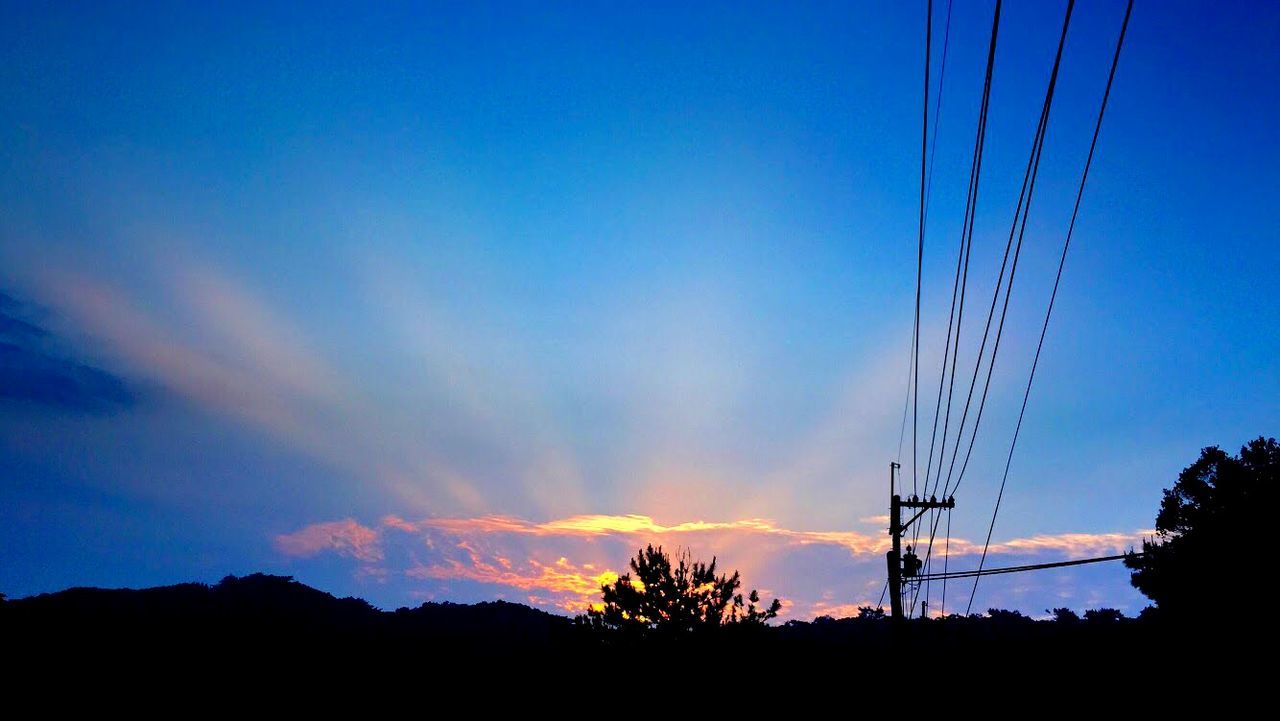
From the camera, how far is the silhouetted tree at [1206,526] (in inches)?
1505

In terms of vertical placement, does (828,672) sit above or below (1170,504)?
below

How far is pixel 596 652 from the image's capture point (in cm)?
3231

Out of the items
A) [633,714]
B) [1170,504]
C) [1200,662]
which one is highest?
[1170,504]

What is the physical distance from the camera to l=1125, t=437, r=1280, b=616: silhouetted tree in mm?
38219

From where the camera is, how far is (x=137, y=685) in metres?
33.9

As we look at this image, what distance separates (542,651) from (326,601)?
8149cm

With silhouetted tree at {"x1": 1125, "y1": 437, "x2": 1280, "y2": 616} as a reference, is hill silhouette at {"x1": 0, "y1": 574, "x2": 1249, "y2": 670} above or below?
below

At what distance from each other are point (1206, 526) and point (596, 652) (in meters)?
37.8

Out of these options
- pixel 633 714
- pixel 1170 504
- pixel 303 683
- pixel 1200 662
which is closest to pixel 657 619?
pixel 633 714

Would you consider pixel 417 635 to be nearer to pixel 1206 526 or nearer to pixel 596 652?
pixel 596 652

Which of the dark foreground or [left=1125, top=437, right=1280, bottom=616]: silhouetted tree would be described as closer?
the dark foreground

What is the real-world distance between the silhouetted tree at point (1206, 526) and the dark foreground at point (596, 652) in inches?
81.2

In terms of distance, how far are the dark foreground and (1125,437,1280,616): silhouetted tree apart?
2.06 m

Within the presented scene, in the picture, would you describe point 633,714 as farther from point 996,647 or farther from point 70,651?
point 70,651
